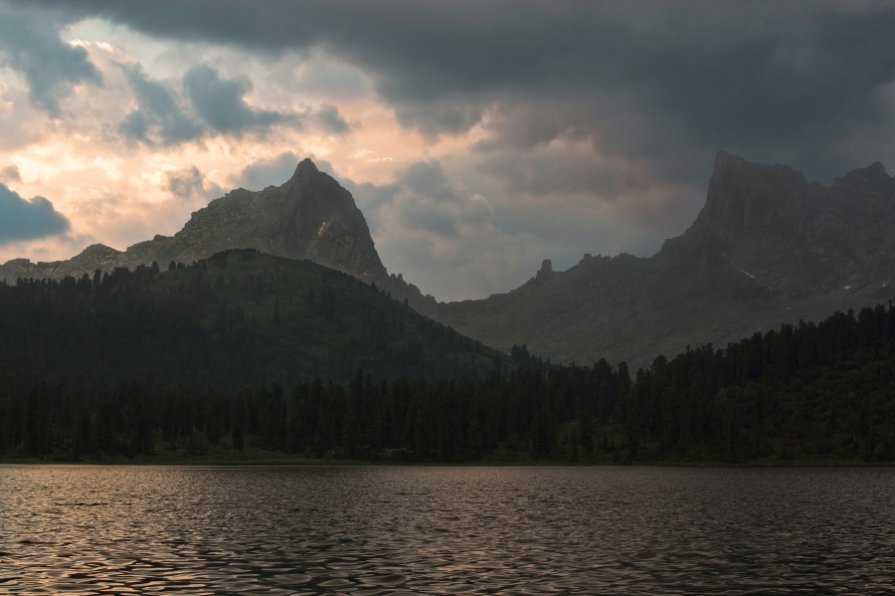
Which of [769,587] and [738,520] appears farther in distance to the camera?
[738,520]

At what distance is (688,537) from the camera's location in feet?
277

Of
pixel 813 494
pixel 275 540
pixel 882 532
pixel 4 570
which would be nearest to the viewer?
pixel 4 570

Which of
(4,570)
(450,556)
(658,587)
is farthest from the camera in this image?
(450,556)

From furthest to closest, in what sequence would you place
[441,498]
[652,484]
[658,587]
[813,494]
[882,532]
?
[652,484]
[813,494]
[441,498]
[882,532]
[658,587]

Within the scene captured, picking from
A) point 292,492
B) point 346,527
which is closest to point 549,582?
point 346,527

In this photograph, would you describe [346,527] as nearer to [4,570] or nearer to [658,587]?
[4,570]

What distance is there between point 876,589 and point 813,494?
340 ft

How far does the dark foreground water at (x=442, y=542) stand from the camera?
57.0 metres

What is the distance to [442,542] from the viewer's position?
7850 centimetres

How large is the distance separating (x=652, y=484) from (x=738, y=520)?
81279 mm

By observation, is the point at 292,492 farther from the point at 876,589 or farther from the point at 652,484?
the point at 876,589

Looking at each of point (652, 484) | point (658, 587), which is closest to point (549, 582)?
point (658, 587)

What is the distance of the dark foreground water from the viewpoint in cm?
5700

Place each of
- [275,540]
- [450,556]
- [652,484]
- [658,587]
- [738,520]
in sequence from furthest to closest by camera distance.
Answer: [652,484], [738,520], [275,540], [450,556], [658,587]
